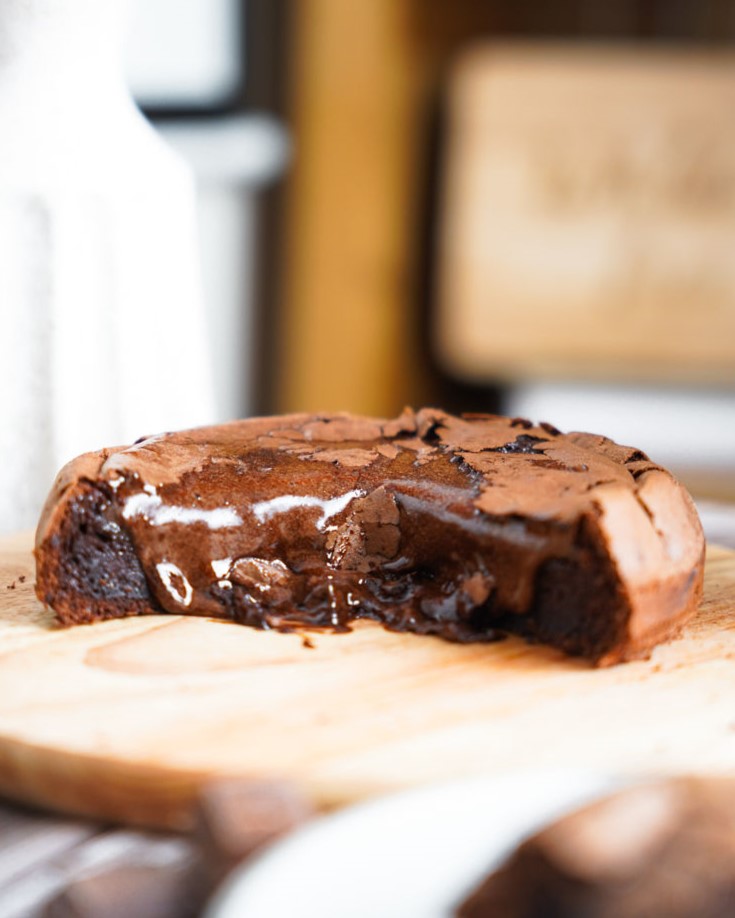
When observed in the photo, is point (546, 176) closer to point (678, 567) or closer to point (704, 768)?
point (678, 567)

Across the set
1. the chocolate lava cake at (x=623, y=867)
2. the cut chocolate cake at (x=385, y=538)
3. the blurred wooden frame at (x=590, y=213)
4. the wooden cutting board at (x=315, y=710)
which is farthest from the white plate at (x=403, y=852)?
the blurred wooden frame at (x=590, y=213)

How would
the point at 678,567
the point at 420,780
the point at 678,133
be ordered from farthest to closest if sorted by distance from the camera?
the point at 678,133
the point at 678,567
the point at 420,780

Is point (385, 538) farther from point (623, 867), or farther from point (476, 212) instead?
point (476, 212)

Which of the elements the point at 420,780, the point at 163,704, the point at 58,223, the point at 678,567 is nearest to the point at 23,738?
the point at 163,704

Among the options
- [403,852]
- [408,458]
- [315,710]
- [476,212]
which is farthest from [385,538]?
[476,212]

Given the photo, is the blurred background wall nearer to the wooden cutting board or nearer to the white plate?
the wooden cutting board

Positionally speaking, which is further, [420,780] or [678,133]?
[678,133]

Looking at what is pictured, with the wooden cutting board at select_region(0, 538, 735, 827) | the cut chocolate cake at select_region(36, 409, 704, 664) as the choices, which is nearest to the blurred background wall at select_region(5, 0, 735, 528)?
the cut chocolate cake at select_region(36, 409, 704, 664)
